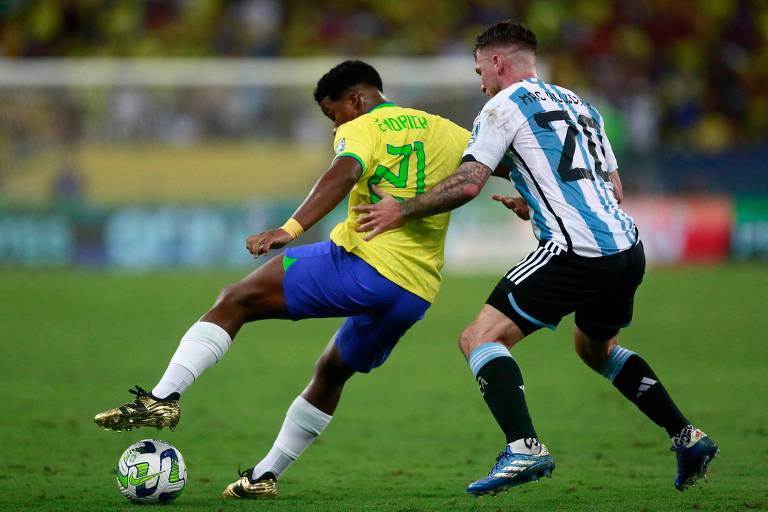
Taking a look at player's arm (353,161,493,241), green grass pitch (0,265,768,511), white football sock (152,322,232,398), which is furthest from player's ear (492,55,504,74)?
green grass pitch (0,265,768,511)

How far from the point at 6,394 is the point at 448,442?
12.9ft

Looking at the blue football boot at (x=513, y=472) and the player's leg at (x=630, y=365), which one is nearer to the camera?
the blue football boot at (x=513, y=472)

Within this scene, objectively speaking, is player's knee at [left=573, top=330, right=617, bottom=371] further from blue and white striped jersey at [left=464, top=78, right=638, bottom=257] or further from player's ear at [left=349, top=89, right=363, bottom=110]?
player's ear at [left=349, top=89, right=363, bottom=110]

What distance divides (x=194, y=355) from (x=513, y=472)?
1.61m

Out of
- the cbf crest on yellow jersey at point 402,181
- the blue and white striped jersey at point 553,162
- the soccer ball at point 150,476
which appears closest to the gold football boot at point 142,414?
the soccer ball at point 150,476

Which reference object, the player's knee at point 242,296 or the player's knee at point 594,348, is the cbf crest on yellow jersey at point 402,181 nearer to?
the player's knee at point 242,296

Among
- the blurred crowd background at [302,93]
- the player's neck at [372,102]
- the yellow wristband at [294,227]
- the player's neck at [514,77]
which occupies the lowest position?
the yellow wristband at [294,227]

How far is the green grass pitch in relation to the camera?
19.5 ft

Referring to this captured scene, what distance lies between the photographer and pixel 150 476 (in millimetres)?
5602

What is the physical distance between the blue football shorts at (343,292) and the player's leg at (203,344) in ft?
0.27

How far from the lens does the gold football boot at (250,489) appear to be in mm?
5953

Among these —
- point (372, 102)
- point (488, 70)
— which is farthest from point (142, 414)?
point (488, 70)

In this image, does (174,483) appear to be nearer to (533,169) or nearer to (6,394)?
(533,169)

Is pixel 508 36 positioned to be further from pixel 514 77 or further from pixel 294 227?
pixel 294 227
